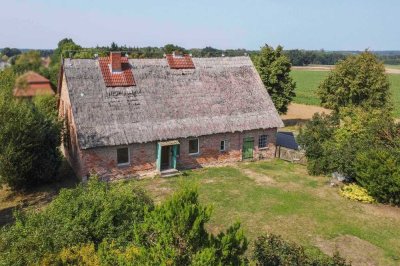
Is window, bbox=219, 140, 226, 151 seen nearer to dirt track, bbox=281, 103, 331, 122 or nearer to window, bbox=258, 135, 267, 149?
window, bbox=258, 135, 267, 149

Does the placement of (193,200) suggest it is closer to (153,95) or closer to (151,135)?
(151,135)

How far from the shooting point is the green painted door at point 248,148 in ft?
87.7

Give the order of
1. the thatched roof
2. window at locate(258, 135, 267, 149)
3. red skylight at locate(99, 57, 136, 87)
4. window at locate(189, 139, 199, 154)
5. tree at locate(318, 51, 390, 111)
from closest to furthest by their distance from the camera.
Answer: the thatched roof
red skylight at locate(99, 57, 136, 87)
window at locate(189, 139, 199, 154)
window at locate(258, 135, 267, 149)
tree at locate(318, 51, 390, 111)

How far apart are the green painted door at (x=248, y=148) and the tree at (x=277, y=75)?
1141 cm

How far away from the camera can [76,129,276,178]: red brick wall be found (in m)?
21.8

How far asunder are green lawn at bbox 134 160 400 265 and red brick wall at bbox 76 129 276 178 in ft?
2.85

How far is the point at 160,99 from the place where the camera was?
24734mm

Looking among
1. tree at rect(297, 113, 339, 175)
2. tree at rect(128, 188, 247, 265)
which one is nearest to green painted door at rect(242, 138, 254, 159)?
tree at rect(297, 113, 339, 175)

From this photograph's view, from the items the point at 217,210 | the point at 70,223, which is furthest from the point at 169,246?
the point at 217,210

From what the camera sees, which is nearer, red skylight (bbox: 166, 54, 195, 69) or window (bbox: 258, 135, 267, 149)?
red skylight (bbox: 166, 54, 195, 69)

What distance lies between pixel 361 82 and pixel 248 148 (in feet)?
41.8

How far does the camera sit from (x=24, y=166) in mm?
20047

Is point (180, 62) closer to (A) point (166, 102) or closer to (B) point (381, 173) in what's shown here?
(A) point (166, 102)

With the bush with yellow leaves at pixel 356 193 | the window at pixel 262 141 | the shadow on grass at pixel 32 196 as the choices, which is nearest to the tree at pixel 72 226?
the shadow on grass at pixel 32 196
